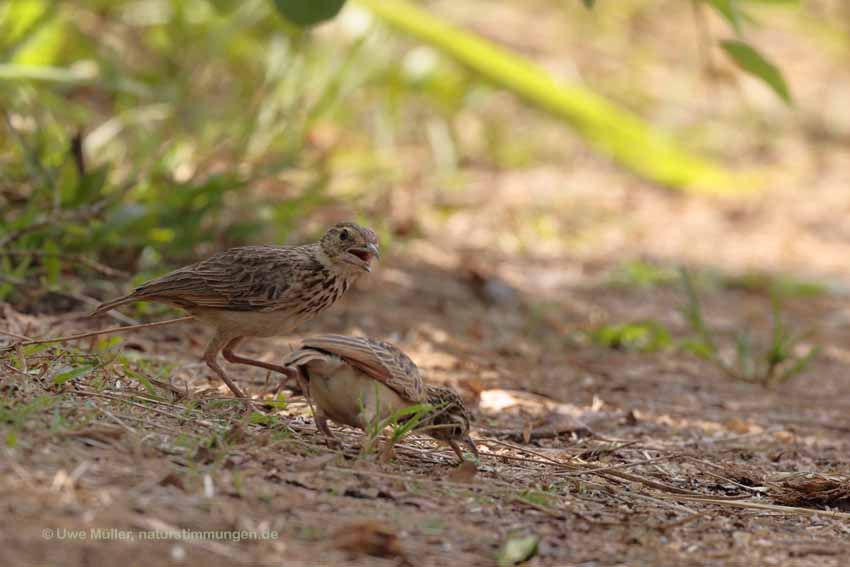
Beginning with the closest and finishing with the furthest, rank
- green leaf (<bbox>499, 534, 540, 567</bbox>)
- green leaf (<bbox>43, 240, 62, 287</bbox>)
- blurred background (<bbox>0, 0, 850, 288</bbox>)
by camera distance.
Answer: green leaf (<bbox>499, 534, 540, 567</bbox>)
green leaf (<bbox>43, 240, 62, 287</bbox>)
blurred background (<bbox>0, 0, 850, 288</bbox>)

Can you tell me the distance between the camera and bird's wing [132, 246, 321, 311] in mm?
4082

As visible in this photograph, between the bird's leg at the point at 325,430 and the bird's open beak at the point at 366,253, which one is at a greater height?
the bird's open beak at the point at 366,253

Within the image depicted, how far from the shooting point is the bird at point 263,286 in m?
4.09

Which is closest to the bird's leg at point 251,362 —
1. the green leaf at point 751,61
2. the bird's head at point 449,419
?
the bird's head at point 449,419

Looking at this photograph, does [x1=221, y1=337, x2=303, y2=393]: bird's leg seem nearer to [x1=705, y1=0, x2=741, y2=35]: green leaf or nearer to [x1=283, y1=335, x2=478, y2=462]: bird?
[x1=283, y1=335, x2=478, y2=462]: bird

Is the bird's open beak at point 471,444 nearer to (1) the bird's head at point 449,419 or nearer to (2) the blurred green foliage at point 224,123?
(1) the bird's head at point 449,419

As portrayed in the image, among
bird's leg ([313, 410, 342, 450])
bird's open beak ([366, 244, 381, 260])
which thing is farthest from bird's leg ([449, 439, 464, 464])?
bird's open beak ([366, 244, 381, 260])

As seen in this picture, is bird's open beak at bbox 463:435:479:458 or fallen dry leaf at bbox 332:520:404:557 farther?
bird's open beak at bbox 463:435:479:458

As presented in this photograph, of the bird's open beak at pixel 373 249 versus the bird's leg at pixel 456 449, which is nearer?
the bird's leg at pixel 456 449

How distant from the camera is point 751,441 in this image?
4.78 m

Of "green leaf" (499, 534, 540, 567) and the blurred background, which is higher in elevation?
the blurred background

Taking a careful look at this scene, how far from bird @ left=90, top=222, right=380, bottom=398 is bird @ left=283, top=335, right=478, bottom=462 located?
38cm

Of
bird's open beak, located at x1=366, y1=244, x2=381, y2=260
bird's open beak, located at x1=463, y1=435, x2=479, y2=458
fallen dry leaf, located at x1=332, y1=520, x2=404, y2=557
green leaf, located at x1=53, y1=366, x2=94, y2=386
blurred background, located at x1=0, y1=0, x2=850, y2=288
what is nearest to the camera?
fallen dry leaf, located at x1=332, y1=520, x2=404, y2=557

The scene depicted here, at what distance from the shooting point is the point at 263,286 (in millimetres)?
4086
